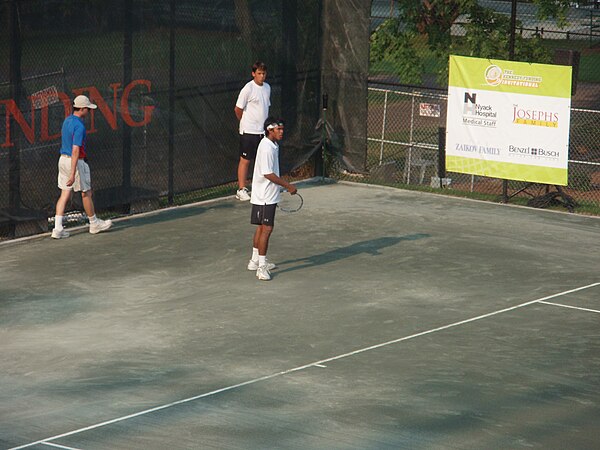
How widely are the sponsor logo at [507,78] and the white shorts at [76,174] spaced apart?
6823 millimetres

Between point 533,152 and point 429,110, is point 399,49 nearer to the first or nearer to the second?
point 429,110

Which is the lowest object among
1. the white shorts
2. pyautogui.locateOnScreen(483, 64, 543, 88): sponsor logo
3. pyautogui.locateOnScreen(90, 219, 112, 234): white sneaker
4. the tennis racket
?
pyautogui.locateOnScreen(90, 219, 112, 234): white sneaker

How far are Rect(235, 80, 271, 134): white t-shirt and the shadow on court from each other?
3225 millimetres

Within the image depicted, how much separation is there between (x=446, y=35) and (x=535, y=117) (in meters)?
7.62

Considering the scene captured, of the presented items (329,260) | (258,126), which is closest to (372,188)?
(258,126)

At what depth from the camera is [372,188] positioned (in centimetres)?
2091

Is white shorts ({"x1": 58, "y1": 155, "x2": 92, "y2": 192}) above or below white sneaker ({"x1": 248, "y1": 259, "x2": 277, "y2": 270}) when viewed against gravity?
above

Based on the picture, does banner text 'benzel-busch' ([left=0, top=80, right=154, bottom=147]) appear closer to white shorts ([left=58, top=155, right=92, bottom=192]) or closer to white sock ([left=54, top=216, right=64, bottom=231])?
white shorts ([left=58, top=155, right=92, bottom=192])

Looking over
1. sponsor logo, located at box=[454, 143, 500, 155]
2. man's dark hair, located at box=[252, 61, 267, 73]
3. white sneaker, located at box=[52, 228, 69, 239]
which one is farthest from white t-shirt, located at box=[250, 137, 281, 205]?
sponsor logo, located at box=[454, 143, 500, 155]

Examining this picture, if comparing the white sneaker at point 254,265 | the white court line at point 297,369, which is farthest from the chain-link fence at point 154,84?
the white court line at point 297,369

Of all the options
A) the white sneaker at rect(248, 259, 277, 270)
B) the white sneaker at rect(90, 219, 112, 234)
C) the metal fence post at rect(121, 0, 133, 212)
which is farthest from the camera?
the metal fence post at rect(121, 0, 133, 212)

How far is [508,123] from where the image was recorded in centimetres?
1950

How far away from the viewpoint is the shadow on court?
1580 centimetres

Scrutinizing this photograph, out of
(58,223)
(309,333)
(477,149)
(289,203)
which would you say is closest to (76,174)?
(58,223)
